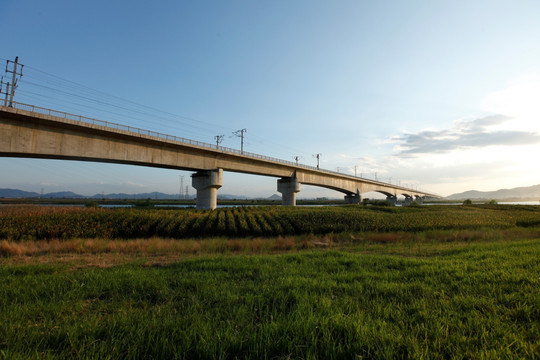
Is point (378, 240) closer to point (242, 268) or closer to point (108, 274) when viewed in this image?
point (242, 268)

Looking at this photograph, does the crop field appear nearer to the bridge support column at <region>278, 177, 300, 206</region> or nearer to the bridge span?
the bridge span

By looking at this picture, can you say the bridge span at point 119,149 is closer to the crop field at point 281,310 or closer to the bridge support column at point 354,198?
the crop field at point 281,310

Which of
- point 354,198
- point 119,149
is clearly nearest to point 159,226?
point 119,149

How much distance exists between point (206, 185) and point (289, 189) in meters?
20.7

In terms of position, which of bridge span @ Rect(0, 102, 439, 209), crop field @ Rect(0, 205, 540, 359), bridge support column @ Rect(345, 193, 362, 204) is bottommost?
crop field @ Rect(0, 205, 540, 359)

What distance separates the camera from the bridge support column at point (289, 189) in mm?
50562

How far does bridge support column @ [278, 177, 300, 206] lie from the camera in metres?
50.6

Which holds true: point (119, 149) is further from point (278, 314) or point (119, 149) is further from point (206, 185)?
point (278, 314)

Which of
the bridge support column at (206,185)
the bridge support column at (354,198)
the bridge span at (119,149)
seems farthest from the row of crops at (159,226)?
the bridge support column at (354,198)

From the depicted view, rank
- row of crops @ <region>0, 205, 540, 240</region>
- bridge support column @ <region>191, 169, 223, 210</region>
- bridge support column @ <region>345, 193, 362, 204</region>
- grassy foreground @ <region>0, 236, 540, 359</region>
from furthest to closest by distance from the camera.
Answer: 1. bridge support column @ <region>345, 193, 362, 204</region>
2. bridge support column @ <region>191, 169, 223, 210</region>
3. row of crops @ <region>0, 205, 540, 240</region>
4. grassy foreground @ <region>0, 236, 540, 359</region>

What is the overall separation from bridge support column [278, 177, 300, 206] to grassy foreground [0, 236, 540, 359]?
147 feet

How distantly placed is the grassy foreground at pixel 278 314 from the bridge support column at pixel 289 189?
44882mm

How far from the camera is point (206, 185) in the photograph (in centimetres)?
3534

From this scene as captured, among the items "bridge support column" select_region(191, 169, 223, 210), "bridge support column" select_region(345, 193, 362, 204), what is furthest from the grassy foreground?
"bridge support column" select_region(345, 193, 362, 204)
